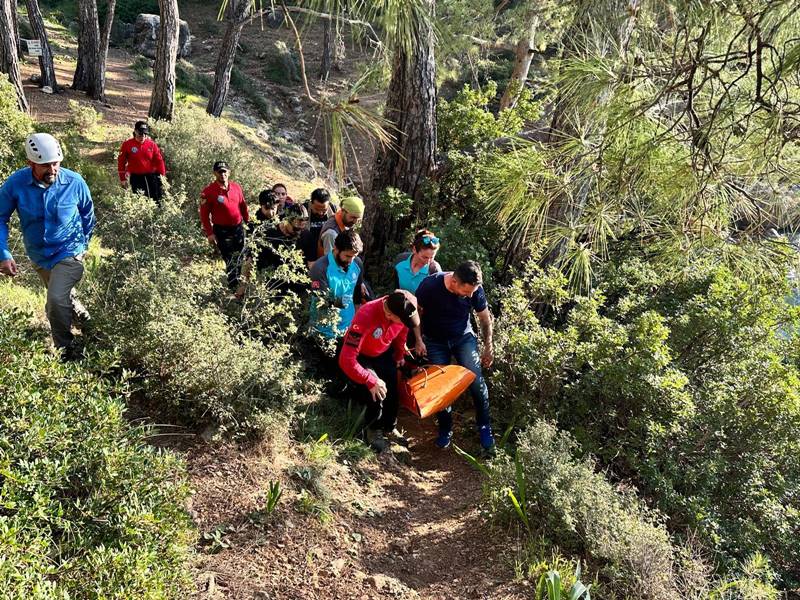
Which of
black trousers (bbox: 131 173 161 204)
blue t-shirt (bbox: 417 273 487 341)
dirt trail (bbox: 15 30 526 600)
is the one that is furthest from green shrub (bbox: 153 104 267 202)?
dirt trail (bbox: 15 30 526 600)

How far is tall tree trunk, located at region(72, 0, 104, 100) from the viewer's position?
12.8 metres

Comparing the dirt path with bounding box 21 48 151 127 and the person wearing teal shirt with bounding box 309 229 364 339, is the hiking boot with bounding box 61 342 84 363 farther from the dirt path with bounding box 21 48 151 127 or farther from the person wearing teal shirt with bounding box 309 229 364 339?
the dirt path with bounding box 21 48 151 127

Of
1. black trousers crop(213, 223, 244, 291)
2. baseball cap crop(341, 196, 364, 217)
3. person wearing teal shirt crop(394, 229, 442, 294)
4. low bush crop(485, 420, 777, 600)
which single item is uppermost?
baseball cap crop(341, 196, 364, 217)

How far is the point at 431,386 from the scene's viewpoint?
4.50 m

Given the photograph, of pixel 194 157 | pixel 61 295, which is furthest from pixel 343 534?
pixel 194 157

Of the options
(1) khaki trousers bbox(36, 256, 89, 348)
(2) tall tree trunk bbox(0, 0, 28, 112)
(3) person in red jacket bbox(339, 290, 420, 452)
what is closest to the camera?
(1) khaki trousers bbox(36, 256, 89, 348)

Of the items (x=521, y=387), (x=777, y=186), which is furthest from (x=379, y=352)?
(x=777, y=186)

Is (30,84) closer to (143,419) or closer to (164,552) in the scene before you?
(143,419)

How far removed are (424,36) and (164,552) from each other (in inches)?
124

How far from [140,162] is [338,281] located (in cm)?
383

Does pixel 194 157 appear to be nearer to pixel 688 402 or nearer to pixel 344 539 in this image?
pixel 344 539

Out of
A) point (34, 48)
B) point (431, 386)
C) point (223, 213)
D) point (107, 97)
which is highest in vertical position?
point (431, 386)

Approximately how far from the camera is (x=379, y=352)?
173 inches

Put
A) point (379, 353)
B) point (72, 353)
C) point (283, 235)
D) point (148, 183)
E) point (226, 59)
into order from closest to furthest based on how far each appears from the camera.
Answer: point (72, 353) < point (379, 353) < point (283, 235) < point (148, 183) < point (226, 59)
